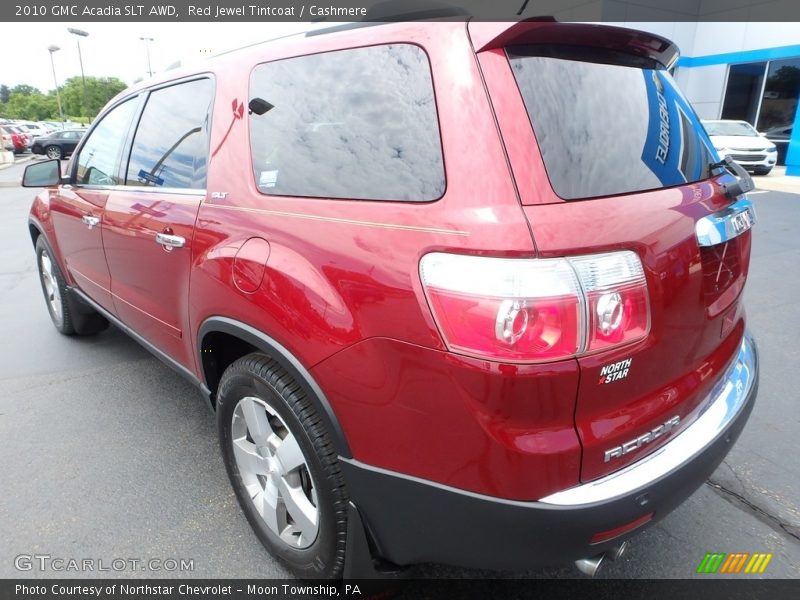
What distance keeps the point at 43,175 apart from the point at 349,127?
302 centimetres

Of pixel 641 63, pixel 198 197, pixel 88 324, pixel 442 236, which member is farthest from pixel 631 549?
pixel 88 324

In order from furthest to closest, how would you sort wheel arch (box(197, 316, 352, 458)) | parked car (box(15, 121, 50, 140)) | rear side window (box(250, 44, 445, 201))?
parked car (box(15, 121, 50, 140)), wheel arch (box(197, 316, 352, 458)), rear side window (box(250, 44, 445, 201))

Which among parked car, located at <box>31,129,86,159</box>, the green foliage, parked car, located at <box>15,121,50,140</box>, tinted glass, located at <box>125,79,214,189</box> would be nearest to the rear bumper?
tinted glass, located at <box>125,79,214,189</box>

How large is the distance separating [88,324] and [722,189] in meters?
4.39

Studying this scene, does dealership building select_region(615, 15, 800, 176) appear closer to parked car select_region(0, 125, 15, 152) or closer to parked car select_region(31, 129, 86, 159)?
parked car select_region(31, 129, 86, 159)

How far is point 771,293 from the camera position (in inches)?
206

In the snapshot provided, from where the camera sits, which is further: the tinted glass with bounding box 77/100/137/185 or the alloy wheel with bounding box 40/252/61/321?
the alloy wheel with bounding box 40/252/61/321

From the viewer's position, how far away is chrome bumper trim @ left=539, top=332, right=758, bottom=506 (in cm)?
139

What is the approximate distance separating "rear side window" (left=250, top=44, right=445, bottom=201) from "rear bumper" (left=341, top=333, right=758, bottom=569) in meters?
0.81

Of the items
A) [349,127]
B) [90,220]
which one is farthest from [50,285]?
[349,127]

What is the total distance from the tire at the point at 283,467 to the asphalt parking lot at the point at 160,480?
8.9 inches

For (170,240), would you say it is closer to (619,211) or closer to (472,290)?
(472,290)

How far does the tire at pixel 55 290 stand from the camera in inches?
163

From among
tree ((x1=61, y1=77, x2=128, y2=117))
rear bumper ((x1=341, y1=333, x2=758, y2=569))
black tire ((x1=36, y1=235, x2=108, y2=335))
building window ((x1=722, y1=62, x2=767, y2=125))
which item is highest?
tree ((x1=61, y1=77, x2=128, y2=117))
